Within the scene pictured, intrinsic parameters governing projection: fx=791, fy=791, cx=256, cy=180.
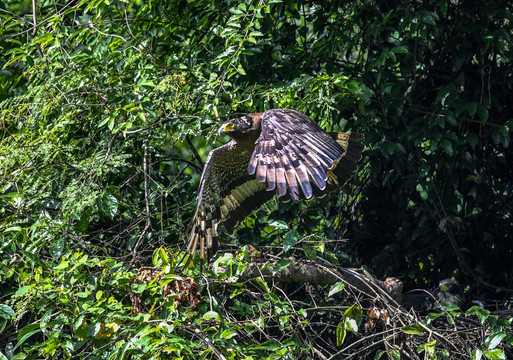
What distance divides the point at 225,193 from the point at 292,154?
3.13ft

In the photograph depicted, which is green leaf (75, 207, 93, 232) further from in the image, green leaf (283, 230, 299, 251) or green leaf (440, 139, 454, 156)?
green leaf (440, 139, 454, 156)

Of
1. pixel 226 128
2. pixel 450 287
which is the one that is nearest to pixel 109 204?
pixel 226 128

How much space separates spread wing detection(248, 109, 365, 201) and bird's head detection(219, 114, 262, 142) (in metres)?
0.33

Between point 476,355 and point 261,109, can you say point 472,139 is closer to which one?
point 261,109

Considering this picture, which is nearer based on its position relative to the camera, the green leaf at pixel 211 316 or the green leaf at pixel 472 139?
the green leaf at pixel 211 316

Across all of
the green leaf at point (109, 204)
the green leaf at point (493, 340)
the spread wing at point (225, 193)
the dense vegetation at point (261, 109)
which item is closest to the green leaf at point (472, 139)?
the dense vegetation at point (261, 109)

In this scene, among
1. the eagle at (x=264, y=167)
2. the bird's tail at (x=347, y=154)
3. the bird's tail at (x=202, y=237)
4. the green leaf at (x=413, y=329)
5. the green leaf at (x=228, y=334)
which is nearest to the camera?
the green leaf at (x=228, y=334)

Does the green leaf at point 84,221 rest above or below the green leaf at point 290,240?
below

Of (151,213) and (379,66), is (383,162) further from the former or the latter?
(151,213)

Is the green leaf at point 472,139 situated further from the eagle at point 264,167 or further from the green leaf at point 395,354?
the green leaf at point 395,354

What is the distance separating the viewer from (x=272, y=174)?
144 inches

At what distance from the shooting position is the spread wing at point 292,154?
362 cm

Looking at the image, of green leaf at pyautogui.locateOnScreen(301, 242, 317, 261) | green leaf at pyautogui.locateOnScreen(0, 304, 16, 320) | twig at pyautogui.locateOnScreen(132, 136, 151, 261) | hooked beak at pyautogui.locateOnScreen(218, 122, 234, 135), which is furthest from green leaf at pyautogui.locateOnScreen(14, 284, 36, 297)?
hooked beak at pyautogui.locateOnScreen(218, 122, 234, 135)

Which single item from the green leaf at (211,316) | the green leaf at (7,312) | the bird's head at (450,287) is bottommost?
the bird's head at (450,287)
